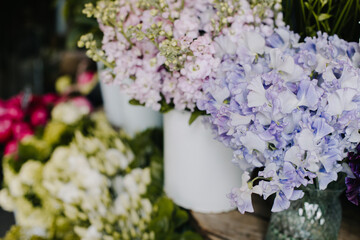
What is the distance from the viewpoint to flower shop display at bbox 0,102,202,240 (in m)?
0.75

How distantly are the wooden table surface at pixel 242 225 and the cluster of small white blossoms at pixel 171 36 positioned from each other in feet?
0.78

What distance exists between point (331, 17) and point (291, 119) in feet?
0.82

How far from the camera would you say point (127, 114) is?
1031 millimetres

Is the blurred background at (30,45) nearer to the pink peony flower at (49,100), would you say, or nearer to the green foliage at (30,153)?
the pink peony flower at (49,100)

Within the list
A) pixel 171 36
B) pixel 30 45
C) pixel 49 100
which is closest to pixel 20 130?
pixel 49 100


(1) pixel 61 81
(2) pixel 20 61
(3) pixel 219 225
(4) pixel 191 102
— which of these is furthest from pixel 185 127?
(2) pixel 20 61

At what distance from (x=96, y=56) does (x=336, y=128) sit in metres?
0.37

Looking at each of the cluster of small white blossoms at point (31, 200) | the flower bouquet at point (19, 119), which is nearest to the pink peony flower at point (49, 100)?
the flower bouquet at point (19, 119)

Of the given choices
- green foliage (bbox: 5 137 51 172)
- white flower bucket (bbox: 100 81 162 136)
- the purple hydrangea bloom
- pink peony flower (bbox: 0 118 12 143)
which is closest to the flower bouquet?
pink peony flower (bbox: 0 118 12 143)

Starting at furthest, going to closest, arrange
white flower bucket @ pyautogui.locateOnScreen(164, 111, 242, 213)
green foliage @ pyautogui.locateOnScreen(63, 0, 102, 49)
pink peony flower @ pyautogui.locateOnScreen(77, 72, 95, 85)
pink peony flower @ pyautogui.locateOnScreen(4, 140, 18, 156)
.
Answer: pink peony flower @ pyautogui.locateOnScreen(77, 72, 95, 85), pink peony flower @ pyautogui.locateOnScreen(4, 140, 18, 156), green foliage @ pyautogui.locateOnScreen(63, 0, 102, 49), white flower bucket @ pyautogui.locateOnScreen(164, 111, 242, 213)

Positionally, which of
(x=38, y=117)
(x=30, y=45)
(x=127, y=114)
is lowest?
(x=30, y=45)

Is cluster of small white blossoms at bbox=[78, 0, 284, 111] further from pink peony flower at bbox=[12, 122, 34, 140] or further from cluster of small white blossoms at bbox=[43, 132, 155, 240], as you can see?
pink peony flower at bbox=[12, 122, 34, 140]

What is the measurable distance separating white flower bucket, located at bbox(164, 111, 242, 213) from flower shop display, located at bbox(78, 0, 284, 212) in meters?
0.06

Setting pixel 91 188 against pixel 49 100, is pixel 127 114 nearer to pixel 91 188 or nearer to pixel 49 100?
pixel 91 188
